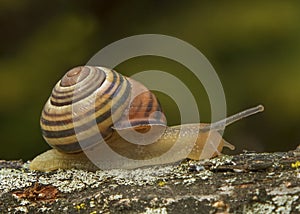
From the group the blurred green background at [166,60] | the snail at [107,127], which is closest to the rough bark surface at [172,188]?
Result: the snail at [107,127]

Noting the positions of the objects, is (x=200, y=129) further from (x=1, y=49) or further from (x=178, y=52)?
(x=1, y=49)

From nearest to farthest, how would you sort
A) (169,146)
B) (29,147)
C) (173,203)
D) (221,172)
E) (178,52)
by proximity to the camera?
(173,203), (221,172), (169,146), (29,147), (178,52)

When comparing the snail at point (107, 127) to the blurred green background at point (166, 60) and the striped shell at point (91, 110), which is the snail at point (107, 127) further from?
the blurred green background at point (166, 60)

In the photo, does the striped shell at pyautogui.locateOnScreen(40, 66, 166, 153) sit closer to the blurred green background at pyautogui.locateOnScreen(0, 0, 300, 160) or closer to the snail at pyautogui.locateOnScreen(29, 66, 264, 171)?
the snail at pyautogui.locateOnScreen(29, 66, 264, 171)

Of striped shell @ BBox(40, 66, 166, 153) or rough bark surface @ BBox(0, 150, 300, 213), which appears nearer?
rough bark surface @ BBox(0, 150, 300, 213)

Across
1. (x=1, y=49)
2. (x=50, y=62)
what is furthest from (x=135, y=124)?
(x=1, y=49)

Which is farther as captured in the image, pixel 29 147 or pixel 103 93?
pixel 29 147

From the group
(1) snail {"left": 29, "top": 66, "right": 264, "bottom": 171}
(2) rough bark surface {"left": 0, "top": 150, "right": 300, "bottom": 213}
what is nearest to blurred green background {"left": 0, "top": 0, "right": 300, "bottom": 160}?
(1) snail {"left": 29, "top": 66, "right": 264, "bottom": 171}
